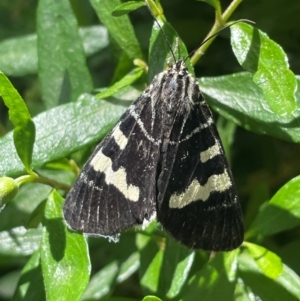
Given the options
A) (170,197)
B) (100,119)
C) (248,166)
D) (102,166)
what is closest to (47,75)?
(100,119)

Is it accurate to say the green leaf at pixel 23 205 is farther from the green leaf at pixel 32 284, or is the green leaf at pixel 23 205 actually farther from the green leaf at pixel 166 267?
the green leaf at pixel 166 267

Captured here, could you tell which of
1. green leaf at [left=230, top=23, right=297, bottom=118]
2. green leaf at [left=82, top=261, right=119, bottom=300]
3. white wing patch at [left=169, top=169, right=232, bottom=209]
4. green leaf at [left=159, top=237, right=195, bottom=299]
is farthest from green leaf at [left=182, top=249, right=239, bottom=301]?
green leaf at [left=230, top=23, right=297, bottom=118]

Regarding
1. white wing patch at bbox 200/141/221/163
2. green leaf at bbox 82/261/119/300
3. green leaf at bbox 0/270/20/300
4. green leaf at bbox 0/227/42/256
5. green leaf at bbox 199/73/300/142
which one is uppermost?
green leaf at bbox 199/73/300/142

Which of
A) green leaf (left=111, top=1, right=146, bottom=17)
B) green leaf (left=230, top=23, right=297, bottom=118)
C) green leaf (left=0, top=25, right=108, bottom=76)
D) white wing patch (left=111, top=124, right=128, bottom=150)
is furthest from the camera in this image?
green leaf (left=0, top=25, right=108, bottom=76)

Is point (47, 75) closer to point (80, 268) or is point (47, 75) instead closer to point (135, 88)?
point (135, 88)

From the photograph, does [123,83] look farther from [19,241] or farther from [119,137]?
[19,241]

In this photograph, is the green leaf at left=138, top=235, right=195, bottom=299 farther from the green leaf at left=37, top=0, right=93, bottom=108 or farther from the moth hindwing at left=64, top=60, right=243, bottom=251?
the green leaf at left=37, top=0, right=93, bottom=108

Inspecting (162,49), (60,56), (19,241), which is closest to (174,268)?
(19,241)
